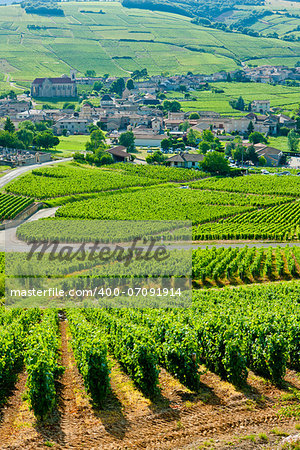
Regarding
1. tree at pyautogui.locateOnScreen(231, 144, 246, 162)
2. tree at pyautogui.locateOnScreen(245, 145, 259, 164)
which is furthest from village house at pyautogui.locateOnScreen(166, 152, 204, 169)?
tree at pyautogui.locateOnScreen(245, 145, 259, 164)

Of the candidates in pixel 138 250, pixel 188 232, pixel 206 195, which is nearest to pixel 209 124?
pixel 206 195

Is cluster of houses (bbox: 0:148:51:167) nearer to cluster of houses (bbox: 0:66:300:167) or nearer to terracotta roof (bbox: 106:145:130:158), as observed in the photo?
terracotta roof (bbox: 106:145:130:158)

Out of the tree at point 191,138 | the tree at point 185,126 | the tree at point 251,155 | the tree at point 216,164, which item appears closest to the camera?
the tree at point 216,164

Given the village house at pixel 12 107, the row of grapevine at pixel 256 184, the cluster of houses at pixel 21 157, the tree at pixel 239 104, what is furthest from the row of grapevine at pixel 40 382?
the tree at pixel 239 104

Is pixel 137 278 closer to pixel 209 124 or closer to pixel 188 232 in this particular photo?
pixel 188 232

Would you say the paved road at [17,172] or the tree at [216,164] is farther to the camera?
the tree at [216,164]

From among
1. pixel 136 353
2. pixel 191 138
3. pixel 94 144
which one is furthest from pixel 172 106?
pixel 136 353

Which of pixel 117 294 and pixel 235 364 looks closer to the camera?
pixel 235 364

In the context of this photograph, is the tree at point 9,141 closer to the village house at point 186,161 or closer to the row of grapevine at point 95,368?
the village house at point 186,161
